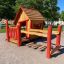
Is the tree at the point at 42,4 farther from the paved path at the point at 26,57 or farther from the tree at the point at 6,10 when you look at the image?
the paved path at the point at 26,57

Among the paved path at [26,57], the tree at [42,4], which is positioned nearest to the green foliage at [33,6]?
the tree at [42,4]

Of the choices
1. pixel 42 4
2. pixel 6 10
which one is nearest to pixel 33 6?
pixel 42 4

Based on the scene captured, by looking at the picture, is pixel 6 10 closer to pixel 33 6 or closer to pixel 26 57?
pixel 33 6

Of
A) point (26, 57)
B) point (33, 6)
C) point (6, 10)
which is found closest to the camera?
point (26, 57)

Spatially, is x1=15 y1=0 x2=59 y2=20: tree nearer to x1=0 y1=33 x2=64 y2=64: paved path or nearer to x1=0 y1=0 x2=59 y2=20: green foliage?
x1=0 y1=0 x2=59 y2=20: green foliage

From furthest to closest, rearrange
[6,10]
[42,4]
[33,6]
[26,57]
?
1. [6,10]
2. [42,4]
3. [33,6]
4. [26,57]

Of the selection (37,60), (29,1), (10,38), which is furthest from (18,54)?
(29,1)

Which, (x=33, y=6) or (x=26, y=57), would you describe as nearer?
(x=26, y=57)

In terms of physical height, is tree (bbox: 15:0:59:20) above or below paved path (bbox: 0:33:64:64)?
above

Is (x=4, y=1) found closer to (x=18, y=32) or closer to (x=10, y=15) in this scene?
(x=10, y=15)

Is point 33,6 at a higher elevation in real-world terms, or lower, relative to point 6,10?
higher

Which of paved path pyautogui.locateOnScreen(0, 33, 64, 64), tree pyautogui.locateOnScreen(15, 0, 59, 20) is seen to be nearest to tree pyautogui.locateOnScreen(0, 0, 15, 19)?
tree pyautogui.locateOnScreen(15, 0, 59, 20)

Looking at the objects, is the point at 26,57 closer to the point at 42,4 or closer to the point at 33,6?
the point at 33,6

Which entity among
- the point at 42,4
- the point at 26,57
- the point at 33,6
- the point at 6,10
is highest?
the point at 42,4
